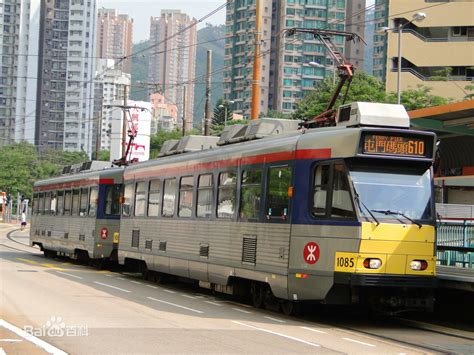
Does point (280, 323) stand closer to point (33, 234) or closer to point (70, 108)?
point (33, 234)

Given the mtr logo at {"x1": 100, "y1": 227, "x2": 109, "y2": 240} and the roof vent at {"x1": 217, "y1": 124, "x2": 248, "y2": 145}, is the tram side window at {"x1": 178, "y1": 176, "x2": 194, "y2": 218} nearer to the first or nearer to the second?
the roof vent at {"x1": 217, "y1": 124, "x2": 248, "y2": 145}

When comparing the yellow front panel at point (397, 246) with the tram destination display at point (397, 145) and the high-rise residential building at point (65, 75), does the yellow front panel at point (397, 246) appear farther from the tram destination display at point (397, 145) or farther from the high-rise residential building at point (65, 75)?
the high-rise residential building at point (65, 75)

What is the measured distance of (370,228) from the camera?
13.6m

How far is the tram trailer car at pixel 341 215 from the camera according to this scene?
13766mm

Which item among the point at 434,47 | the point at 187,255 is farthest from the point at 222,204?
the point at 434,47

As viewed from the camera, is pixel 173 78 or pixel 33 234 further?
pixel 173 78

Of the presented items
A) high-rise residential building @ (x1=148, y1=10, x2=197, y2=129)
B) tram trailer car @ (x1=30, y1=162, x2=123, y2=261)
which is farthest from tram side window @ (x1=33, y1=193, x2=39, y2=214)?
high-rise residential building @ (x1=148, y1=10, x2=197, y2=129)

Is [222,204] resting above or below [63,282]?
above

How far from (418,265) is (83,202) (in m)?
17.4

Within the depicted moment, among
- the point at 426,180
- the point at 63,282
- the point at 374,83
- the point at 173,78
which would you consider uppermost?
the point at 173,78

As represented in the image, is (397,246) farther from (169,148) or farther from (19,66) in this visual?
(19,66)

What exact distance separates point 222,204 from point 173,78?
568ft

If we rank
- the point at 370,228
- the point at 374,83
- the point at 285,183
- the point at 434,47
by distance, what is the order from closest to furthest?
the point at 370,228 → the point at 285,183 → the point at 434,47 → the point at 374,83

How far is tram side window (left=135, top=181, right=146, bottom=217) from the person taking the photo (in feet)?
76.2
